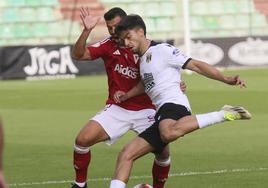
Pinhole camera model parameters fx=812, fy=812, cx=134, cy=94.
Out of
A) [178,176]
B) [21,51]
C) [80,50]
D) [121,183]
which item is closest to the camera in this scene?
[121,183]

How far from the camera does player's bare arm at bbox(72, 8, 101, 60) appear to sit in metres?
8.86

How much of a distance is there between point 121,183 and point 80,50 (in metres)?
1.99

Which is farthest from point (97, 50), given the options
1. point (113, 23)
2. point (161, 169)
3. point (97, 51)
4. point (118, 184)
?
point (118, 184)

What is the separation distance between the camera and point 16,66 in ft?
102

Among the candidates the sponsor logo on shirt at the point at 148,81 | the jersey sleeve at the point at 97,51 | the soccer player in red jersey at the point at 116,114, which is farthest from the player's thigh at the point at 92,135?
the sponsor logo on shirt at the point at 148,81

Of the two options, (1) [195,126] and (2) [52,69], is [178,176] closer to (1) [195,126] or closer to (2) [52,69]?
(1) [195,126]

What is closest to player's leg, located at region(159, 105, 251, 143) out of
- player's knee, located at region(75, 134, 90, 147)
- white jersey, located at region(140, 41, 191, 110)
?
white jersey, located at region(140, 41, 191, 110)

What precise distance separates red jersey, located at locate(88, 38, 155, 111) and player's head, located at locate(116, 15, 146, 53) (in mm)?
935

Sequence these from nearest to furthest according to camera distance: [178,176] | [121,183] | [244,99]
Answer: [121,183]
[178,176]
[244,99]

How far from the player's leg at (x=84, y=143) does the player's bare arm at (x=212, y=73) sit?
58.4 inches

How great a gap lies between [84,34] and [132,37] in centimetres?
97

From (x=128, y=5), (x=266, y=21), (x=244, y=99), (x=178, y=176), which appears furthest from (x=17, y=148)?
(x=266, y=21)

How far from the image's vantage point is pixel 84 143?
9.14m

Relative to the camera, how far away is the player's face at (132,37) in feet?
26.6
